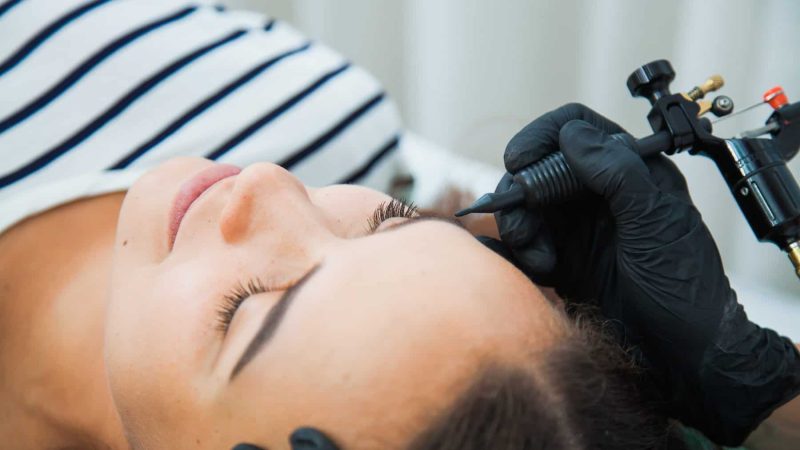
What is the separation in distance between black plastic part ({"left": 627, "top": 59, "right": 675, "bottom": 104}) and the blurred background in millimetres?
496

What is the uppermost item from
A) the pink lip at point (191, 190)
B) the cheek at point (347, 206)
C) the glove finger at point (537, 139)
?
the glove finger at point (537, 139)

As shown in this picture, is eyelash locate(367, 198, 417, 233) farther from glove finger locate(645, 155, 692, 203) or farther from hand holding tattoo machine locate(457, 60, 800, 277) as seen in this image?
glove finger locate(645, 155, 692, 203)

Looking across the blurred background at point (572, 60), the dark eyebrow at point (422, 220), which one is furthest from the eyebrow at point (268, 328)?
the blurred background at point (572, 60)

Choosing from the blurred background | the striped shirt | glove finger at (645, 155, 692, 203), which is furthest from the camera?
the blurred background

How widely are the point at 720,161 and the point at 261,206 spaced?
0.45 meters

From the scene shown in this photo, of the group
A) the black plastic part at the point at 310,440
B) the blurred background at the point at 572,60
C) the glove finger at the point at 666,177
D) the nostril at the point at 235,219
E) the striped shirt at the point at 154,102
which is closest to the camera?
the black plastic part at the point at 310,440

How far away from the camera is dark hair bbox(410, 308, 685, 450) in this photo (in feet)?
1.79

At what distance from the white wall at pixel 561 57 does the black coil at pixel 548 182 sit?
0.62 meters

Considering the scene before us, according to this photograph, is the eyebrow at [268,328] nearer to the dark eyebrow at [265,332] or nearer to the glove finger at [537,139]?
the dark eyebrow at [265,332]

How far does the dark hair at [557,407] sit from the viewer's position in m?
0.55

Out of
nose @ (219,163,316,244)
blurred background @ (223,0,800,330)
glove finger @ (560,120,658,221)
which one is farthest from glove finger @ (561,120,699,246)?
blurred background @ (223,0,800,330)

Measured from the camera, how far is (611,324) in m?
0.74

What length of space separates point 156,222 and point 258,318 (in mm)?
202

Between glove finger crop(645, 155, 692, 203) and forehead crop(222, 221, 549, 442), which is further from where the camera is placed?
glove finger crop(645, 155, 692, 203)
